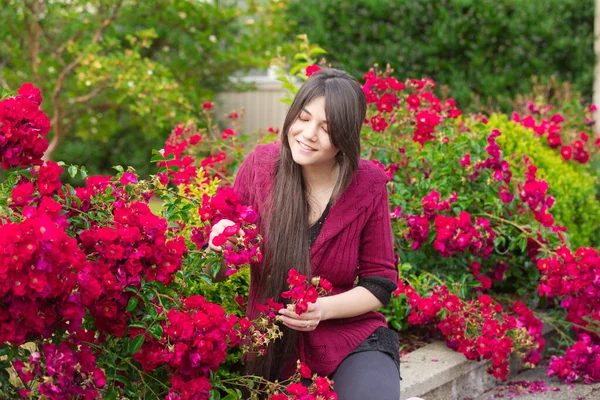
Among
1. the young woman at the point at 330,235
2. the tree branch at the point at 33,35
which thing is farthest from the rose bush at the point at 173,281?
the tree branch at the point at 33,35

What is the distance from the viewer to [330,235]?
8.13 ft

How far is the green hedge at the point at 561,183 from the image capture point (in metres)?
4.64

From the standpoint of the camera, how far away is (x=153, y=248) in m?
1.95

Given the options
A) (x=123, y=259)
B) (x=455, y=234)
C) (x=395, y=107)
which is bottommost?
(x=455, y=234)

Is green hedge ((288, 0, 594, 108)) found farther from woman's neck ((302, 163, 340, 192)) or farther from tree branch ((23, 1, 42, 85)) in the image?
woman's neck ((302, 163, 340, 192))

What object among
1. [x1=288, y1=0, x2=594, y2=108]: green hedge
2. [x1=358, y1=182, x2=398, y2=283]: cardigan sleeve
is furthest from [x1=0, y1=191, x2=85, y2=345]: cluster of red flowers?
[x1=288, y1=0, x2=594, y2=108]: green hedge

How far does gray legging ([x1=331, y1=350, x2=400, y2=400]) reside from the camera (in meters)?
2.37

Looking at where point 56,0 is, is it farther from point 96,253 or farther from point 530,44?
point 96,253

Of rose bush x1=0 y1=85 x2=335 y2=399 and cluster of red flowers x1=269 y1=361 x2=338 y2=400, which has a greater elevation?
rose bush x1=0 y1=85 x2=335 y2=399

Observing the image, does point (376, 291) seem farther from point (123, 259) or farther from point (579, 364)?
point (579, 364)

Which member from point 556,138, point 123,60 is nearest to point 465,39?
point 556,138

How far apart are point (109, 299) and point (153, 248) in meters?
0.16

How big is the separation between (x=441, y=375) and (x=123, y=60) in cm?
476

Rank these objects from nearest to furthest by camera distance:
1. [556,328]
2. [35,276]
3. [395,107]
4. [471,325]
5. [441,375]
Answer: [35,276], [441,375], [471,325], [556,328], [395,107]
